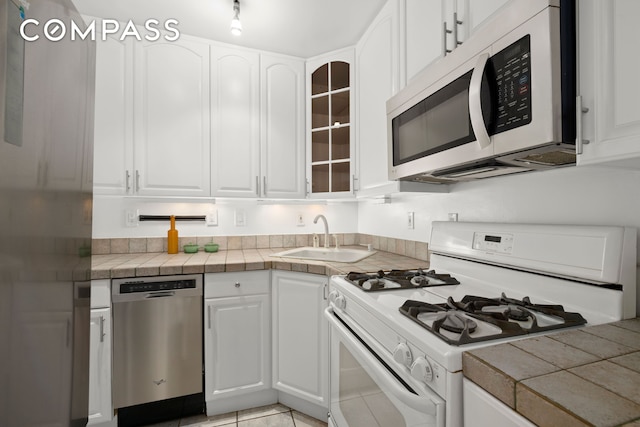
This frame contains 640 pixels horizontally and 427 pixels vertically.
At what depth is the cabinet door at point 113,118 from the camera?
6.17 feet

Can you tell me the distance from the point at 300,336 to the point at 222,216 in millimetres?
1131

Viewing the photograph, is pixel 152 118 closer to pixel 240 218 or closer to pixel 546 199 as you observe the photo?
pixel 240 218

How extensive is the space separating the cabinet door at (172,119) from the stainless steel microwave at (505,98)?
1.48 m

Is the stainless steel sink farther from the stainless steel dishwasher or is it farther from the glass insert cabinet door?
the stainless steel dishwasher

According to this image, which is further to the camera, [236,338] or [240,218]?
[240,218]

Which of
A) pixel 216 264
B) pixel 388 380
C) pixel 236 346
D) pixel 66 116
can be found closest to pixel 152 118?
pixel 216 264

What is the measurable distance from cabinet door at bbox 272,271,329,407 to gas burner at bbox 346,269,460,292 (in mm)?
423

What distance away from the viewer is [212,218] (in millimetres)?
2307

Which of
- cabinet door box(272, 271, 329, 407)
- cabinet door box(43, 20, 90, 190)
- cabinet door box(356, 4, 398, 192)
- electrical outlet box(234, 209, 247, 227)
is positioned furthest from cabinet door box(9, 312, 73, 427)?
electrical outlet box(234, 209, 247, 227)

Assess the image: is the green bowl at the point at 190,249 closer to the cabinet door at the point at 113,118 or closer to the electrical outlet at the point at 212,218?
the electrical outlet at the point at 212,218

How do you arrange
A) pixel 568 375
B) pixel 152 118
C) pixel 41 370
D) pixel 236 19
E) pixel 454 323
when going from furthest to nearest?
pixel 152 118, pixel 236 19, pixel 454 323, pixel 41 370, pixel 568 375

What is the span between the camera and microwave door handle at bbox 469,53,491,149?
88 cm

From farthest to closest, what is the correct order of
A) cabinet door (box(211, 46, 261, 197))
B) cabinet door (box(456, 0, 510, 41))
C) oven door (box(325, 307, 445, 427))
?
cabinet door (box(211, 46, 261, 197))
cabinet door (box(456, 0, 510, 41))
oven door (box(325, 307, 445, 427))

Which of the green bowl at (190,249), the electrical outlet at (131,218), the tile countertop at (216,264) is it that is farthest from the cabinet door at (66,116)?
the electrical outlet at (131,218)
